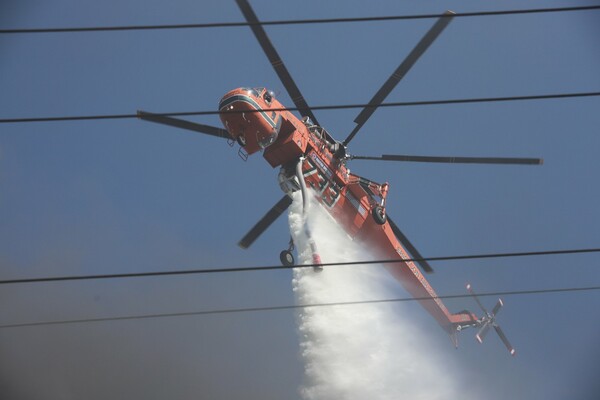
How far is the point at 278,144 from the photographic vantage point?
767 inches

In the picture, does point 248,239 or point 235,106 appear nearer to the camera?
point 235,106

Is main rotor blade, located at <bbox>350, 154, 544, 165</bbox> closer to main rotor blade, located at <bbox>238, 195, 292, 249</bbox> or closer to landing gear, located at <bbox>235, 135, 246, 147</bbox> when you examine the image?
main rotor blade, located at <bbox>238, 195, 292, 249</bbox>

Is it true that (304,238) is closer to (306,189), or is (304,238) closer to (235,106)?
(306,189)

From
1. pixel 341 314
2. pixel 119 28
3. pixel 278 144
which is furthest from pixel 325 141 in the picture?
pixel 119 28

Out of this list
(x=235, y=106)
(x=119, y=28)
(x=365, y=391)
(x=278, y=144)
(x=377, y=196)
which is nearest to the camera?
(x=119, y=28)

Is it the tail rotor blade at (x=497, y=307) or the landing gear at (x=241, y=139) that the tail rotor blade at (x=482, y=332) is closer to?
the tail rotor blade at (x=497, y=307)

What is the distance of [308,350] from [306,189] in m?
5.72

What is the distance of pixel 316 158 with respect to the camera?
65.6ft

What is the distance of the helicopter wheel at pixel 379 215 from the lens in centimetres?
2092

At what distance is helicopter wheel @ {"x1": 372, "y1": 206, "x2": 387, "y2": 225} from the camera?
2092cm

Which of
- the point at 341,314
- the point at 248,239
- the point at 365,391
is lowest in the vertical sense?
the point at 365,391

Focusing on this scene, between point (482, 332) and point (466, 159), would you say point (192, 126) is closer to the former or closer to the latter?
point (466, 159)

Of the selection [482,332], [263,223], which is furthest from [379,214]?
[482,332]

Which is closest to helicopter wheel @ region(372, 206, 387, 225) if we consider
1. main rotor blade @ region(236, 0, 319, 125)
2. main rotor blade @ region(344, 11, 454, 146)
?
main rotor blade @ region(344, 11, 454, 146)
